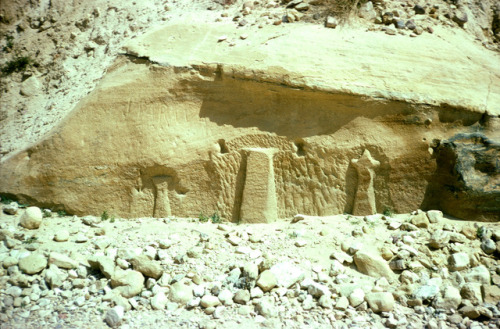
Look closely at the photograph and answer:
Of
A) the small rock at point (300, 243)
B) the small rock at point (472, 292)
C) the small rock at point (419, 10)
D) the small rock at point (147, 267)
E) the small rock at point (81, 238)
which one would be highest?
the small rock at point (419, 10)

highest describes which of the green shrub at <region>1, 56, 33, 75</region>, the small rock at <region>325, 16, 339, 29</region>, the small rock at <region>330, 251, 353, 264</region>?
the small rock at <region>325, 16, 339, 29</region>

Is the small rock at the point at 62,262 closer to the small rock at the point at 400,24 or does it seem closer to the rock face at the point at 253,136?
the rock face at the point at 253,136

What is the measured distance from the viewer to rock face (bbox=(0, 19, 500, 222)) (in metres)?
5.59

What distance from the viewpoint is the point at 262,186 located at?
5609 mm

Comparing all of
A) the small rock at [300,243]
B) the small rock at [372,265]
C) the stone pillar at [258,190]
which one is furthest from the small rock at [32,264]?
the small rock at [372,265]

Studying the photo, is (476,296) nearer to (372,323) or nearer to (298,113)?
(372,323)

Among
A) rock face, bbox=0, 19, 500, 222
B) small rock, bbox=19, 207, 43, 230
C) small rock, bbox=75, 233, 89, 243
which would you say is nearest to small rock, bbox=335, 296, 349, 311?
rock face, bbox=0, 19, 500, 222

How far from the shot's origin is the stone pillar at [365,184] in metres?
5.60

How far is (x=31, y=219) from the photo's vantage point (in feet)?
17.4

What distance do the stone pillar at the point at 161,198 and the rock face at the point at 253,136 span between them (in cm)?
2

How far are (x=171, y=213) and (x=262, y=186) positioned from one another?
1.19m

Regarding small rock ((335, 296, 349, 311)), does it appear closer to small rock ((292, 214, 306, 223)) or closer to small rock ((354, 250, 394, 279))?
small rock ((354, 250, 394, 279))

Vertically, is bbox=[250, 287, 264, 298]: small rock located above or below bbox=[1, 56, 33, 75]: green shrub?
below

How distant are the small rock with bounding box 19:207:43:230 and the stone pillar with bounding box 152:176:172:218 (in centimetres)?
133
